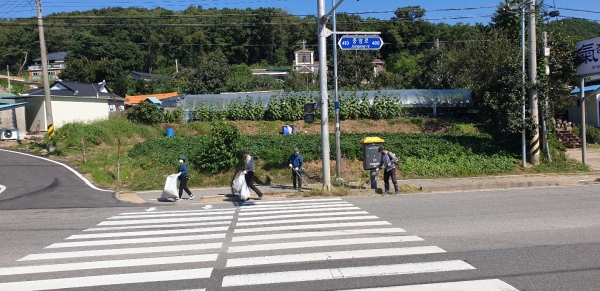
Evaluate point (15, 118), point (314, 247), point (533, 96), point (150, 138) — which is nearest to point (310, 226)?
point (314, 247)

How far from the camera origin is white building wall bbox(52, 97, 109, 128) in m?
33.0

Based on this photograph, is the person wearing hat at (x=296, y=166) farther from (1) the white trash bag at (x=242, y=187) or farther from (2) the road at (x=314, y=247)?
(2) the road at (x=314, y=247)

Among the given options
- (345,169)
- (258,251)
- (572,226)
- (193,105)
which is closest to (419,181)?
(345,169)

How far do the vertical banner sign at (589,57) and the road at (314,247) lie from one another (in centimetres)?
1124

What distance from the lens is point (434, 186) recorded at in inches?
726

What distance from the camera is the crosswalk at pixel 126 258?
269 inches

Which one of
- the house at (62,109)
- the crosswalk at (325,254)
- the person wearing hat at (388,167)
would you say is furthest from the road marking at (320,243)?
the house at (62,109)

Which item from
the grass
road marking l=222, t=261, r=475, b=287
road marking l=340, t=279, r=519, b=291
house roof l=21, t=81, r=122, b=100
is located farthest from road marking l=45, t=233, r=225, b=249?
house roof l=21, t=81, r=122, b=100

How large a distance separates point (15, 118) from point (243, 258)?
30.2m

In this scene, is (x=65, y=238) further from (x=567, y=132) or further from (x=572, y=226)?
(x=567, y=132)

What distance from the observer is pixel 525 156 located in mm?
22266

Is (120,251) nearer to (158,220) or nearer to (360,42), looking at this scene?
A: (158,220)

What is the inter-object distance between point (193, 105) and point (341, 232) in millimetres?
25294

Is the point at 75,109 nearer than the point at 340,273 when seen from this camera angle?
No
